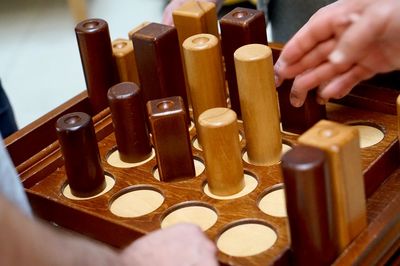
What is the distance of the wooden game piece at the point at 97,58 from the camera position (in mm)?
1129

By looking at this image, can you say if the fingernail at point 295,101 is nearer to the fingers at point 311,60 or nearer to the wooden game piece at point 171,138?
the fingers at point 311,60

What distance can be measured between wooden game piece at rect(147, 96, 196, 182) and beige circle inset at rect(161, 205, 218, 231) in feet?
0.19

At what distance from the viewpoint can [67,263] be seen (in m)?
0.60

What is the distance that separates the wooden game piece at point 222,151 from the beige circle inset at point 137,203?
0.07 meters

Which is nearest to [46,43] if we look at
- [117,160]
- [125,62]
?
[125,62]

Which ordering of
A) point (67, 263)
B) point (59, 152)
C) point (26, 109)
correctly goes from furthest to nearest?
point (26, 109) → point (59, 152) → point (67, 263)

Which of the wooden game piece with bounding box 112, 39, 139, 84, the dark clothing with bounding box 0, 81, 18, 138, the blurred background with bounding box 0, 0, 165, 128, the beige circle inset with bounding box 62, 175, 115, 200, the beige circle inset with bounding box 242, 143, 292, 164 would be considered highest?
the wooden game piece with bounding box 112, 39, 139, 84

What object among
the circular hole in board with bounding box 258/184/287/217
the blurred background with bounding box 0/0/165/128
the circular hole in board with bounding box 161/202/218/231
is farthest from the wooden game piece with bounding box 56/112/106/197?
the blurred background with bounding box 0/0/165/128

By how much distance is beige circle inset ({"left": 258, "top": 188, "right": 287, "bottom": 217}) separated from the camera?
930 mm

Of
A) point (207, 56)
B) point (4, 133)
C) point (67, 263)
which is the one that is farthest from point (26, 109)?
point (67, 263)

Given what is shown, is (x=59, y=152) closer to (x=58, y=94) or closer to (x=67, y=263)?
(x=67, y=263)

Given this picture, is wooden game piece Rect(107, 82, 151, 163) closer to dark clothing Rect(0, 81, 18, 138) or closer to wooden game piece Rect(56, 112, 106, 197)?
wooden game piece Rect(56, 112, 106, 197)

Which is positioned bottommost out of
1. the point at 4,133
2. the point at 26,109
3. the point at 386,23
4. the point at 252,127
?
the point at 26,109

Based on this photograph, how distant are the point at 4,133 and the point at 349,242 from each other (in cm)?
77
